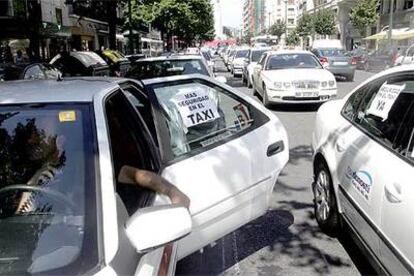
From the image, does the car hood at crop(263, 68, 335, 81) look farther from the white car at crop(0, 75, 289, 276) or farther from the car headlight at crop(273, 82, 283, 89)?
the white car at crop(0, 75, 289, 276)

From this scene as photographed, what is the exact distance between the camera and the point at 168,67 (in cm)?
960

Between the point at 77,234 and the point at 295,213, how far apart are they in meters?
3.53

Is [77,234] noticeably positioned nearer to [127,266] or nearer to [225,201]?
[127,266]

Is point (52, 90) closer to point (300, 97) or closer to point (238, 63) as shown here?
point (300, 97)

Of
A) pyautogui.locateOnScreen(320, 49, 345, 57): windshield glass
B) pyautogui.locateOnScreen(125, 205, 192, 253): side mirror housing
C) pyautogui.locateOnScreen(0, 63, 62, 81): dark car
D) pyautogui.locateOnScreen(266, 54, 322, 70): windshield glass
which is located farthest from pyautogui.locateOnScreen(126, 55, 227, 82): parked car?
pyautogui.locateOnScreen(320, 49, 345, 57): windshield glass

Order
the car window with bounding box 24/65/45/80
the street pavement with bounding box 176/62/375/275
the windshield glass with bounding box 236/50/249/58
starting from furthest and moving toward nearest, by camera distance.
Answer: the windshield glass with bounding box 236/50/249/58 → the car window with bounding box 24/65/45/80 → the street pavement with bounding box 176/62/375/275

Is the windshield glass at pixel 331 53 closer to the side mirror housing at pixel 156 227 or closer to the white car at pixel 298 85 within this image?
the white car at pixel 298 85

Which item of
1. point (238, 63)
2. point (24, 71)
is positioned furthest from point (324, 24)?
point (24, 71)

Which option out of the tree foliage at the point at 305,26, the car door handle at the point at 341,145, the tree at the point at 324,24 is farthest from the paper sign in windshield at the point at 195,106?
the tree foliage at the point at 305,26

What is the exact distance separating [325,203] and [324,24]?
63.8 m

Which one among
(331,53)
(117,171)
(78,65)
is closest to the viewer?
(117,171)

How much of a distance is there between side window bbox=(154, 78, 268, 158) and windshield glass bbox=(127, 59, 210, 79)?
5.32 meters

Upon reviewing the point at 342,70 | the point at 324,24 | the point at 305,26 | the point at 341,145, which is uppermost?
the point at 324,24

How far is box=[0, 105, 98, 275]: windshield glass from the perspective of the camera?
1863mm
